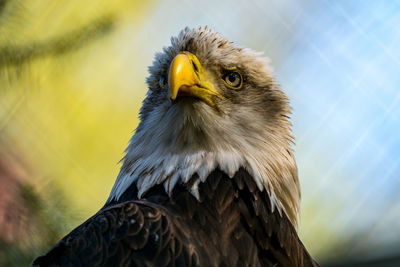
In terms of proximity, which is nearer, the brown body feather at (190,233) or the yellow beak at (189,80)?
the brown body feather at (190,233)

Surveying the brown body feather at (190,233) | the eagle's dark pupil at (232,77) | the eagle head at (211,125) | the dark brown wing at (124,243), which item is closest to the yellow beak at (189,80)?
the eagle head at (211,125)

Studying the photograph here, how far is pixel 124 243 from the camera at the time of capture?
4.79 ft

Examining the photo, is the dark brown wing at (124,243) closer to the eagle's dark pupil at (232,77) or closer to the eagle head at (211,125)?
the eagle head at (211,125)

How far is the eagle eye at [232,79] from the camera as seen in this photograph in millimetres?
2076

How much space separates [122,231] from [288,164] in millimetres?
815

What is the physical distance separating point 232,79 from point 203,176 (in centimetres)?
47

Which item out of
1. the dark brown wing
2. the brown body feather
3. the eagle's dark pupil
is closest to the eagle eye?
the eagle's dark pupil

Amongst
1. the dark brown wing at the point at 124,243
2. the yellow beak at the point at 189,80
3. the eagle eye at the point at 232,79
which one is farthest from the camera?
the eagle eye at the point at 232,79

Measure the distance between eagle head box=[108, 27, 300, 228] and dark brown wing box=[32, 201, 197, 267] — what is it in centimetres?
32

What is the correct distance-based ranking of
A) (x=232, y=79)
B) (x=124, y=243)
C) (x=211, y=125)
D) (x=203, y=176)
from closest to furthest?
(x=124, y=243) → (x=203, y=176) → (x=211, y=125) → (x=232, y=79)

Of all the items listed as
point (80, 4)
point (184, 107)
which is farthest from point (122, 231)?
point (80, 4)

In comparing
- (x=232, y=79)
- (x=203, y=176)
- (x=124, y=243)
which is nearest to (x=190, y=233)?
(x=124, y=243)

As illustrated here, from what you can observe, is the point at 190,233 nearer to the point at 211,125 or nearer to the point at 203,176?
the point at 203,176

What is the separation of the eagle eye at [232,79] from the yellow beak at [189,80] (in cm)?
9
